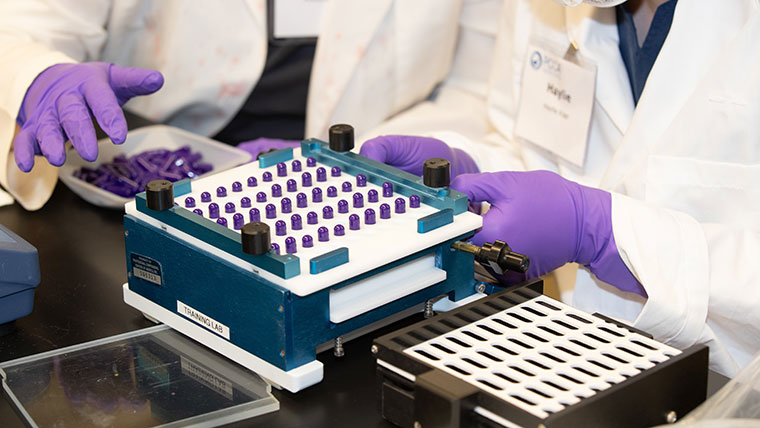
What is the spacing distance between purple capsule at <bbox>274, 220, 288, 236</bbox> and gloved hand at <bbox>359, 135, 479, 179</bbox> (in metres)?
0.43

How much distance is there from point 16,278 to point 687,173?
97 cm

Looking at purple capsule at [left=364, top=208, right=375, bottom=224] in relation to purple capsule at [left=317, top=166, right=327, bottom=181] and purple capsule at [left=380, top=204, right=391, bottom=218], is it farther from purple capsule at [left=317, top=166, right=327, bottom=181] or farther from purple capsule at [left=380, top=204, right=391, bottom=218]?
purple capsule at [left=317, top=166, right=327, bottom=181]

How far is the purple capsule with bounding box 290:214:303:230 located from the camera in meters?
0.92

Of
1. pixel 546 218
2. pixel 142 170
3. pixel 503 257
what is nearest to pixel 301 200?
pixel 503 257

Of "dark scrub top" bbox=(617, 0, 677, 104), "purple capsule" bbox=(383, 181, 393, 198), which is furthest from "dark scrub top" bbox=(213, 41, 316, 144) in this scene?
"purple capsule" bbox=(383, 181, 393, 198)

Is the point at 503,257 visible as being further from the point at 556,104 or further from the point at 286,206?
the point at 556,104

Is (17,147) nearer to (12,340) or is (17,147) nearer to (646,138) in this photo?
(12,340)

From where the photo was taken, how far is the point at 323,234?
90 cm

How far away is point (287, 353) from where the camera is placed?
85cm

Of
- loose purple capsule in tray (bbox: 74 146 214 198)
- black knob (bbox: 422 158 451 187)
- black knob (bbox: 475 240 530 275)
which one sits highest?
black knob (bbox: 422 158 451 187)

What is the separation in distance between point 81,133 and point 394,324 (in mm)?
617

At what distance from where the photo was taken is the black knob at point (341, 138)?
109cm

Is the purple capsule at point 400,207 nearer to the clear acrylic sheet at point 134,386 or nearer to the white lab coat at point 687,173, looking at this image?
the clear acrylic sheet at point 134,386

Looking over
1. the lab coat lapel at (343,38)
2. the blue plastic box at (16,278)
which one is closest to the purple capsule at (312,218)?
the blue plastic box at (16,278)
